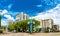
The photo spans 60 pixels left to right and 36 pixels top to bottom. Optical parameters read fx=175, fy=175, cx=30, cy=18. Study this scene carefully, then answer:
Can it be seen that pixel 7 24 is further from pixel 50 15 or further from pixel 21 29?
pixel 50 15

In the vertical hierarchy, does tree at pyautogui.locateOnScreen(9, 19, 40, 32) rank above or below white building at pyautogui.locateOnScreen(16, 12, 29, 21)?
below

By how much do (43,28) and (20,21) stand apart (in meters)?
0.76

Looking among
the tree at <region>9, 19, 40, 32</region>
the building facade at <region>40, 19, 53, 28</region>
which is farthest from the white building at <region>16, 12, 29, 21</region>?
the building facade at <region>40, 19, 53, 28</region>

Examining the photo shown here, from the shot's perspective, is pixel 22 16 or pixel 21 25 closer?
pixel 22 16

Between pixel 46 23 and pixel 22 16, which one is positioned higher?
pixel 22 16

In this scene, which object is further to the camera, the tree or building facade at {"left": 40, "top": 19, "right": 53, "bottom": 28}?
the tree

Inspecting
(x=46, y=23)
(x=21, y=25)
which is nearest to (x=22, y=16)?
(x=21, y=25)

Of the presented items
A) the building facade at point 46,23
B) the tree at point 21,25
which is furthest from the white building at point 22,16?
the building facade at point 46,23

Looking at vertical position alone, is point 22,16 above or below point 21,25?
above

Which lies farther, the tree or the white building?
the tree

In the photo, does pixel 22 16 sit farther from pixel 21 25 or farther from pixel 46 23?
pixel 46 23

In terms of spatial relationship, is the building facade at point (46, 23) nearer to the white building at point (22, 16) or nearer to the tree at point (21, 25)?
the tree at point (21, 25)

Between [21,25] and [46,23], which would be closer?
[46,23]

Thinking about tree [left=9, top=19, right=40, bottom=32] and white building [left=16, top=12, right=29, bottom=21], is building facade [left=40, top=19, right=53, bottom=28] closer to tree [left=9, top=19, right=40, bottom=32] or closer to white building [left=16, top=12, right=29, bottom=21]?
tree [left=9, top=19, right=40, bottom=32]
